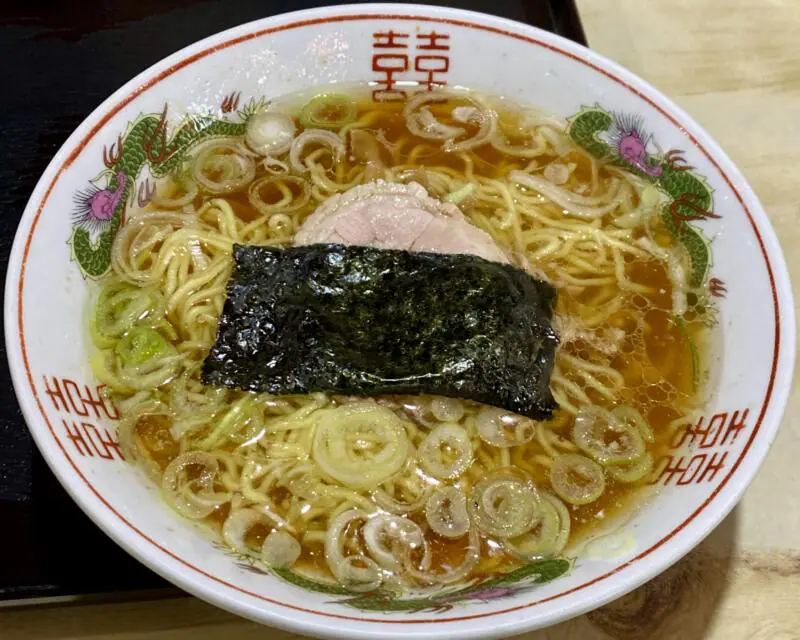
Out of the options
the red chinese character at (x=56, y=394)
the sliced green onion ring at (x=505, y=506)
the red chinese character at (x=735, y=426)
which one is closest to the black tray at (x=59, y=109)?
the red chinese character at (x=56, y=394)

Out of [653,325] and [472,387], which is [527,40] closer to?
[653,325]

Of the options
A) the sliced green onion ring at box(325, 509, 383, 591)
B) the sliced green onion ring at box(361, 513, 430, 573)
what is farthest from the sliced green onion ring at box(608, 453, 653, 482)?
the sliced green onion ring at box(325, 509, 383, 591)

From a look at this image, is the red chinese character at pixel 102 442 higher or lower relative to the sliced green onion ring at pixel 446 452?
higher

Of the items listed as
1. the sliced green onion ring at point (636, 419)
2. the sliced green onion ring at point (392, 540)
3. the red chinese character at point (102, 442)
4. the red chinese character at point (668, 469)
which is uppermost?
the red chinese character at point (102, 442)

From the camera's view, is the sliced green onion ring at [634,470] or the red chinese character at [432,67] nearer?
the sliced green onion ring at [634,470]

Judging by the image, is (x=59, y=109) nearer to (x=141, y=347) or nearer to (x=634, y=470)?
(x=141, y=347)

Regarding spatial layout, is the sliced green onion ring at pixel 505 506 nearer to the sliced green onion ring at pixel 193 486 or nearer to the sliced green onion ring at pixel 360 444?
the sliced green onion ring at pixel 360 444
